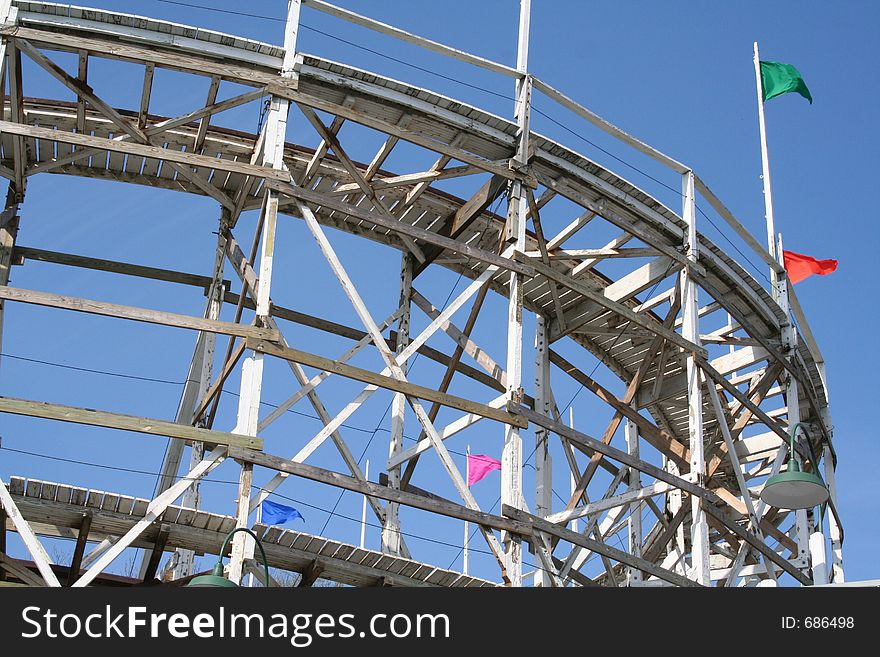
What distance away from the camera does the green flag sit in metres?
32.5

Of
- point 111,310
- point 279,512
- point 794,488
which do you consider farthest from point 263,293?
point 279,512

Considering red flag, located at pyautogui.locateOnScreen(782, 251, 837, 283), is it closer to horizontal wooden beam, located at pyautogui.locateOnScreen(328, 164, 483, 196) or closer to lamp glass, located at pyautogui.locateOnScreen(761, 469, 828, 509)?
horizontal wooden beam, located at pyautogui.locateOnScreen(328, 164, 483, 196)

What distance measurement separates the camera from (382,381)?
66.5 ft

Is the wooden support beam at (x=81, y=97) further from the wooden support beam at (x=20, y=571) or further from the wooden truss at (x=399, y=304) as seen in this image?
the wooden support beam at (x=20, y=571)

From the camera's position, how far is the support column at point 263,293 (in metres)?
17.7

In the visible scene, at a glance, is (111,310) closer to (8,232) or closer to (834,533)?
(8,232)

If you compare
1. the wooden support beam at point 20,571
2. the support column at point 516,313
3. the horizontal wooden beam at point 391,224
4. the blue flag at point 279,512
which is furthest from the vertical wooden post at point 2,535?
the blue flag at point 279,512

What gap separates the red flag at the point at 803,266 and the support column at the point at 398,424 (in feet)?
37.1

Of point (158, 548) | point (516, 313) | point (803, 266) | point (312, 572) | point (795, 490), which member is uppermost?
point (803, 266)

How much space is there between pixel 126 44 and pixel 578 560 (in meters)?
13.7

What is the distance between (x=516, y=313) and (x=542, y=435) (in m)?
4.90

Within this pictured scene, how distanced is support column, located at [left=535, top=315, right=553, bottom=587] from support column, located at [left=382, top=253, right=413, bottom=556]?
3179mm

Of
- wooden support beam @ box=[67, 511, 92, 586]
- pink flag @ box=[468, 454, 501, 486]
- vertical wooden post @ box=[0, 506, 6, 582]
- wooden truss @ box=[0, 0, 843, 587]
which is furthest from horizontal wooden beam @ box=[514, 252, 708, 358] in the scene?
pink flag @ box=[468, 454, 501, 486]
